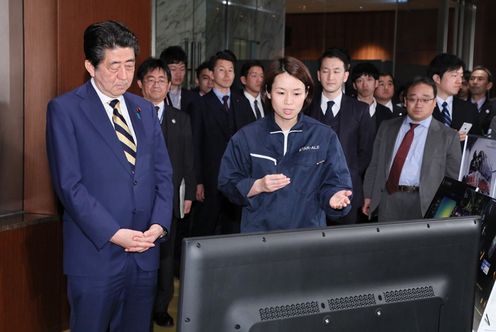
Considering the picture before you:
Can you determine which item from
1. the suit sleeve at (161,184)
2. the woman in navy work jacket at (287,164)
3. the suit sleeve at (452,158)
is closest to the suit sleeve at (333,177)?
the woman in navy work jacket at (287,164)

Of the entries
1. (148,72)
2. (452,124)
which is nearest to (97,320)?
(148,72)

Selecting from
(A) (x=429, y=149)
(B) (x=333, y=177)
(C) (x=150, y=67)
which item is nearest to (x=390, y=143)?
(A) (x=429, y=149)

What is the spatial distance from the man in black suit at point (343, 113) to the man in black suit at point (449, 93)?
2.30 ft

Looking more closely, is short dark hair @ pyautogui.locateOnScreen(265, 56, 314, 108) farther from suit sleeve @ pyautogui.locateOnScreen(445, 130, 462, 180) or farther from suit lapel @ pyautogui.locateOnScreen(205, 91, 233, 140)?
suit lapel @ pyautogui.locateOnScreen(205, 91, 233, 140)

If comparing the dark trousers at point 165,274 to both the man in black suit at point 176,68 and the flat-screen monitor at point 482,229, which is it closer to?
the man in black suit at point 176,68

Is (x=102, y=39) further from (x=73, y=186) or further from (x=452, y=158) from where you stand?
(x=452, y=158)

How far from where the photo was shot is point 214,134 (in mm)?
4949

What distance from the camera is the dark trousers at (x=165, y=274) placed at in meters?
3.73

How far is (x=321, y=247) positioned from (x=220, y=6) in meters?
7.86

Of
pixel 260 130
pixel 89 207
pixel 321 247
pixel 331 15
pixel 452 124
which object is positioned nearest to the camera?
pixel 321 247

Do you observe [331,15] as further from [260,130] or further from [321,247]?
[321,247]

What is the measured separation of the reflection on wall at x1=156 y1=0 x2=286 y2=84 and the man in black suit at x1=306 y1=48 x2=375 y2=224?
158 inches

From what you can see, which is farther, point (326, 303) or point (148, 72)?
point (148, 72)

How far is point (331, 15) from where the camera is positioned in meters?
10.1
